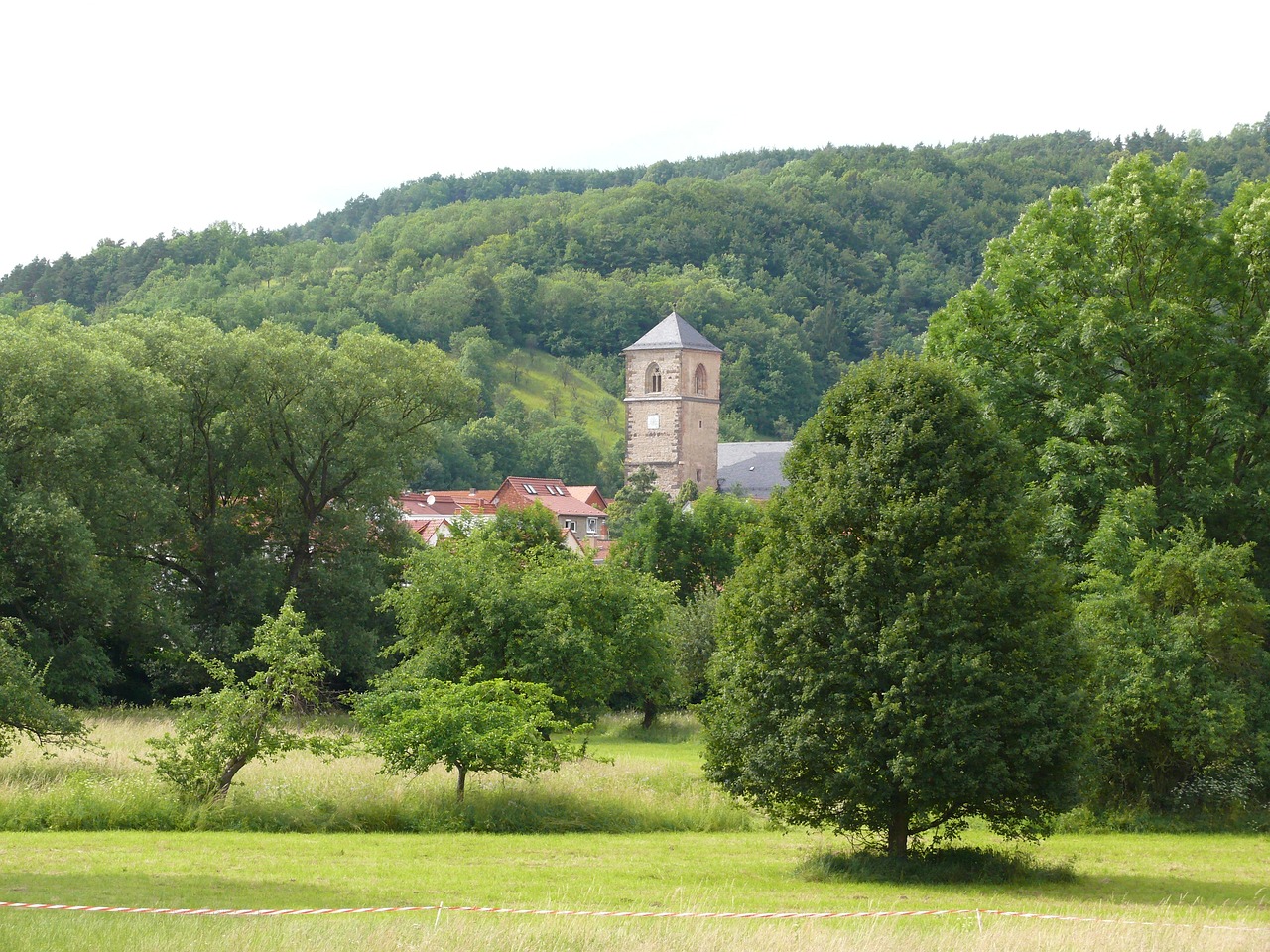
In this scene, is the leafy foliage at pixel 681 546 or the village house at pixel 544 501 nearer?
the leafy foliage at pixel 681 546

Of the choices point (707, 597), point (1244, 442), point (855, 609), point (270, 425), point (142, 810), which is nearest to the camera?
point (855, 609)

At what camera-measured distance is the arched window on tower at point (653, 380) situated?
12175cm

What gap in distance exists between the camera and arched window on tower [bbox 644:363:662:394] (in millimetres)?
121750

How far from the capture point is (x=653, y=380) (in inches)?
4811

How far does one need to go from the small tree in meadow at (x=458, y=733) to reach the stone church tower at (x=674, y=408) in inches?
3660

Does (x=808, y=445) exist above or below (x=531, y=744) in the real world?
above

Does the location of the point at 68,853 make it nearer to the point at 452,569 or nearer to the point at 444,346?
the point at 452,569

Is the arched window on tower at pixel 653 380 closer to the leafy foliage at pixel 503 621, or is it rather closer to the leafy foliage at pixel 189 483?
the leafy foliage at pixel 189 483

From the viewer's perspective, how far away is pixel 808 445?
18953mm

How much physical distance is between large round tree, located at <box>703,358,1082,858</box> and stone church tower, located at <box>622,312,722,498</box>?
98.0 meters

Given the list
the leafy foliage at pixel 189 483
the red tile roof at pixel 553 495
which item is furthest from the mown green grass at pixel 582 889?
the red tile roof at pixel 553 495

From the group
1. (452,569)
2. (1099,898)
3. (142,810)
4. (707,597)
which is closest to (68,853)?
(142,810)

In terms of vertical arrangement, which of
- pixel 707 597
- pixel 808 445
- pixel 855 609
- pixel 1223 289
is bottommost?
pixel 707 597

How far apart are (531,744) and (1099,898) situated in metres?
9.29
